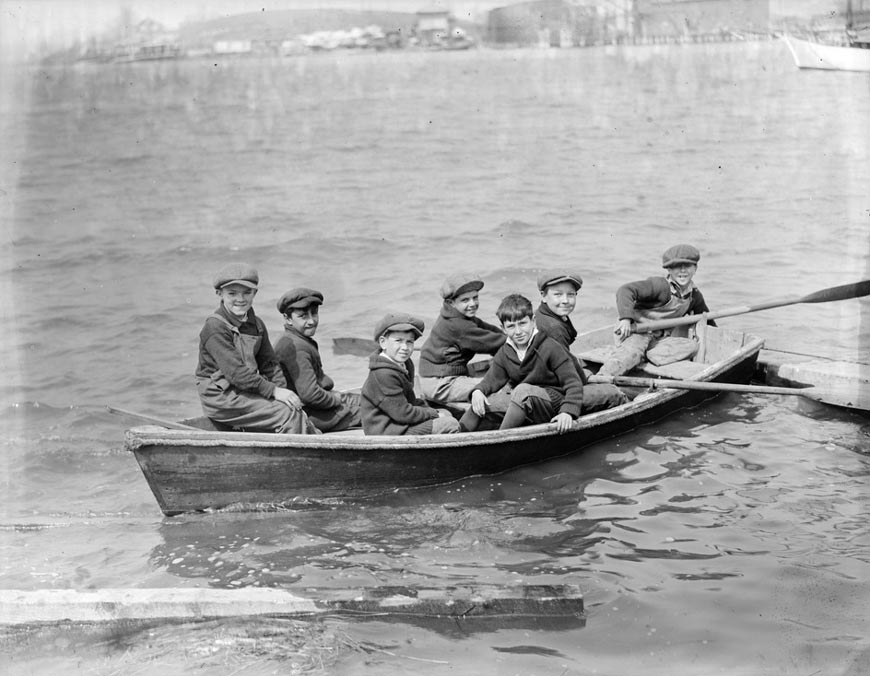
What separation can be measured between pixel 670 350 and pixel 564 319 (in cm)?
181

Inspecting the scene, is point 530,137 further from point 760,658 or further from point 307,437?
point 760,658

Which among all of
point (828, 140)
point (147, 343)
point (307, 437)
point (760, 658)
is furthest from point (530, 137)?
point (760, 658)

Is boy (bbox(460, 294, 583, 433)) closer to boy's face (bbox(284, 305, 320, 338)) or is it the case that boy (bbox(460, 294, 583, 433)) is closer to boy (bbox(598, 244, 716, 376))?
boy's face (bbox(284, 305, 320, 338))

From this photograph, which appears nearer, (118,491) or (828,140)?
(118,491)

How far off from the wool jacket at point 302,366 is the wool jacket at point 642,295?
308 centimetres

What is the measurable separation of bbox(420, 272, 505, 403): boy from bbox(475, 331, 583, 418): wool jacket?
0.63m

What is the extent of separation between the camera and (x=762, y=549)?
6188mm

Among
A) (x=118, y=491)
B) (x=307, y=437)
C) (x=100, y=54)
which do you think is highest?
(x=100, y=54)

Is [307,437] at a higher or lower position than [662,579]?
higher

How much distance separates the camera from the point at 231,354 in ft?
22.5

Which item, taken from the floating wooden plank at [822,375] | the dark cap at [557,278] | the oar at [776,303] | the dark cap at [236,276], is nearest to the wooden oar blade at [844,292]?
the oar at [776,303]

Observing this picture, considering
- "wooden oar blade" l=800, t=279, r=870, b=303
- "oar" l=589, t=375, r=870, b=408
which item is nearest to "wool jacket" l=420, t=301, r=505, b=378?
"oar" l=589, t=375, r=870, b=408

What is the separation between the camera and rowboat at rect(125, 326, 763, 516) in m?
6.59

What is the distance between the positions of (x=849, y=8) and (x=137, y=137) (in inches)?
814
